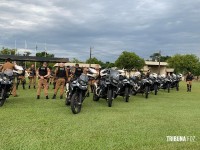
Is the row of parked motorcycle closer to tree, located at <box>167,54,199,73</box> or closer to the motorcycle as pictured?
the motorcycle

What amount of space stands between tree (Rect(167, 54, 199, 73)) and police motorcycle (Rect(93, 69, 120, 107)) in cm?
6724

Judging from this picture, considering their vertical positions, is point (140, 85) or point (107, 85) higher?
point (107, 85)

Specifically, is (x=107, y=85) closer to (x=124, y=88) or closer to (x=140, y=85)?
(x=124, y=88)

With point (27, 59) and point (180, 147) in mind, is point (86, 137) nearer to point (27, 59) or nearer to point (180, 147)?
point (180, 147)

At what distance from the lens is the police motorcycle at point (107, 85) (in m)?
12.5

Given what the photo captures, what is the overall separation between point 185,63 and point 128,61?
47.0 feet

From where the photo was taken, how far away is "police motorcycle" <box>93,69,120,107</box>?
40.9 ft

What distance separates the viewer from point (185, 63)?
78.3 m

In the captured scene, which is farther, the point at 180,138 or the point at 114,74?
the point at 114,74

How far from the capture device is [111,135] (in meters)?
6.89

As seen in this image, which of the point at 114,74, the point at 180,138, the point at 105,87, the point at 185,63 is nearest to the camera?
the point at 180,138

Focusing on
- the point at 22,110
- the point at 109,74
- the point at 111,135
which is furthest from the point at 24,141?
the point at 109,74

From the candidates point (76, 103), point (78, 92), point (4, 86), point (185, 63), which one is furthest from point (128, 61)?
point (76, 103)

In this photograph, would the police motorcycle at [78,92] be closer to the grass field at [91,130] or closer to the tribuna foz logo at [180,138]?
the grass field at [91,130]
